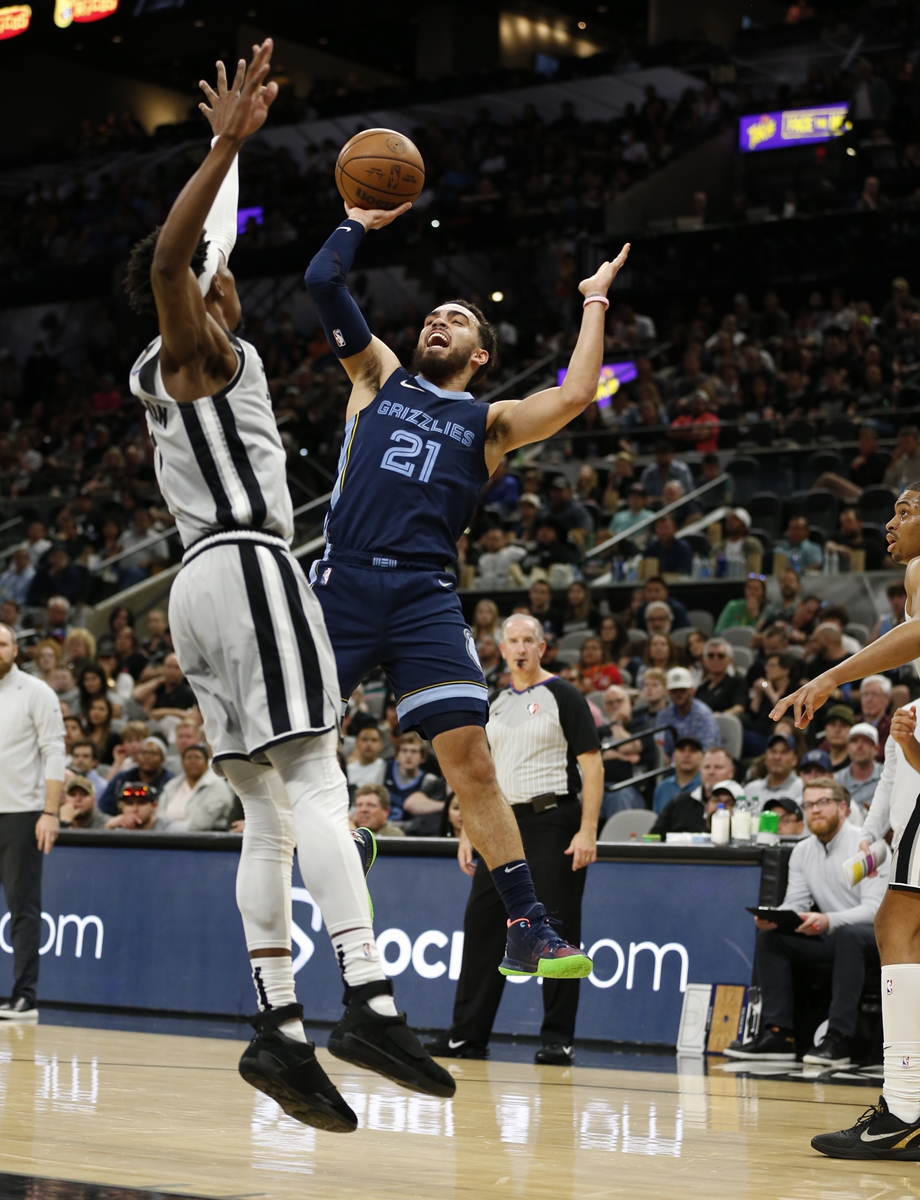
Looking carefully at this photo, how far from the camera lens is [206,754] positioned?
1146 cm

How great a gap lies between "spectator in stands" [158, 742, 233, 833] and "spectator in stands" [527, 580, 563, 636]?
397cm

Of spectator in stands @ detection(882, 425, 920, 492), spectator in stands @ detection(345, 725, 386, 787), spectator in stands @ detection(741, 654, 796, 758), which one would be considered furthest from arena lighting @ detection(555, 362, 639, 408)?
spectator in stands @ detection(345, 725, 386, 787)

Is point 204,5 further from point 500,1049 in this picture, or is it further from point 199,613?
point 199,613

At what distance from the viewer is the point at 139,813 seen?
1098cm

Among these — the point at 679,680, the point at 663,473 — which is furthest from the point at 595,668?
the point at 663,473

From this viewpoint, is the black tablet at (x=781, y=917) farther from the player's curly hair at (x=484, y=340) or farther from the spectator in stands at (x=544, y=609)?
the spectator in stands at (x=544, y=609)

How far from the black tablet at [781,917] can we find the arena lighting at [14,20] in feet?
81.0

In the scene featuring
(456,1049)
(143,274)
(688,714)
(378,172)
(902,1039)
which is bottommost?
(456,1049)

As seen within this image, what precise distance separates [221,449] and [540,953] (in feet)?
5.93

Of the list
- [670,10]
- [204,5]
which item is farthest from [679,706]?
[204,5]

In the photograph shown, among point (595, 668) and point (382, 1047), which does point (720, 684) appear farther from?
point (382, 1047)

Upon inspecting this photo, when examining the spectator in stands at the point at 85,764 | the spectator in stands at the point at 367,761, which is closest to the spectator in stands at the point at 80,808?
the spectator in stands at the point at 85,764

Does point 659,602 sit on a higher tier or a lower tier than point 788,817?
higher

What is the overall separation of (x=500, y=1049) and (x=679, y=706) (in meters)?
3.63
